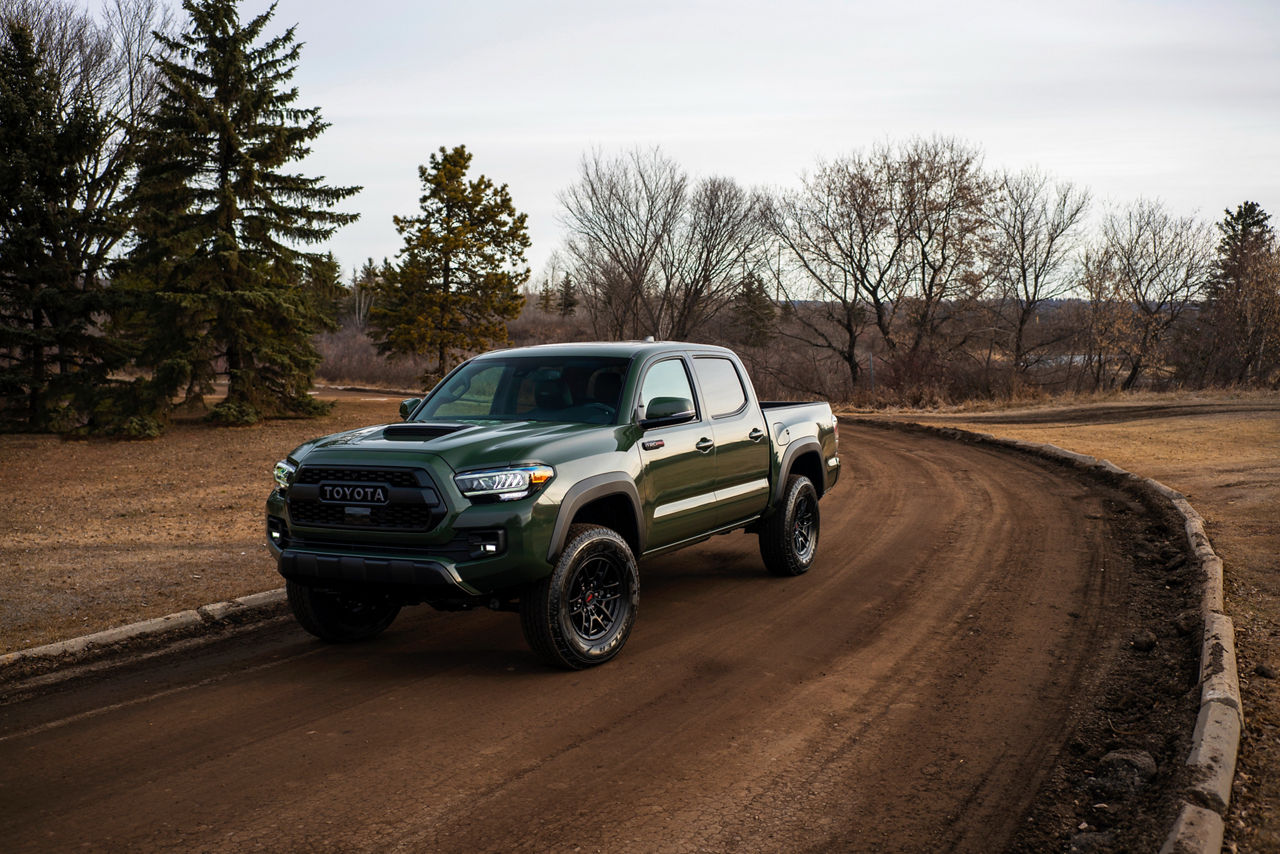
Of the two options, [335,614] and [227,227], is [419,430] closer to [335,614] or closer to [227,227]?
[335,614]

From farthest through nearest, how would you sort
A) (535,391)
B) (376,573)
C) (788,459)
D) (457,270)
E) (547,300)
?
(547,300) < (457,270) < (788,459) < (535,391) < (376,573)

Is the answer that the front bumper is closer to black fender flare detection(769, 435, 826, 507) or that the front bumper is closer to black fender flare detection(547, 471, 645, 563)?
black fender flare detection(547, 471, 645, 563)

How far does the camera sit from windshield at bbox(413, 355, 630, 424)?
631 centimetres

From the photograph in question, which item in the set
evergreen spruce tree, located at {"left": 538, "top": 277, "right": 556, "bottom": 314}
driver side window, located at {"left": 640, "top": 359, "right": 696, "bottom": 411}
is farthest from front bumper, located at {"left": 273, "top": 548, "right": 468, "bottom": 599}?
evergreen spruce tree, located at {"left": 538, "top": 277, "right": 556, "bottom": 314}

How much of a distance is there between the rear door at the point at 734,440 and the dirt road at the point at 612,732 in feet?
2.48

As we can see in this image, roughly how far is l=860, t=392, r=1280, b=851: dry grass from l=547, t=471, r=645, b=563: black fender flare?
11.0 feet

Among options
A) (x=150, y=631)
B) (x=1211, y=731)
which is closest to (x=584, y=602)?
(x=150, y=631)

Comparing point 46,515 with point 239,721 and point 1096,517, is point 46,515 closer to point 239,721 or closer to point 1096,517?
point 239,721

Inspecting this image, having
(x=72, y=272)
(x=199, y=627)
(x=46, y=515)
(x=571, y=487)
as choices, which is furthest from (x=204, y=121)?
(x=571, y=487)

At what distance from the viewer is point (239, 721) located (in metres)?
4.82

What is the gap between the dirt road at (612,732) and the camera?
12.0 feet

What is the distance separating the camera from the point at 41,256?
21.7 m

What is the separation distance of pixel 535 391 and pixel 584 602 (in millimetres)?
1638

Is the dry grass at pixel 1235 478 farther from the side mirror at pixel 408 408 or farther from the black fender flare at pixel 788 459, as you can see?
the side mirror at pixel 408 408
